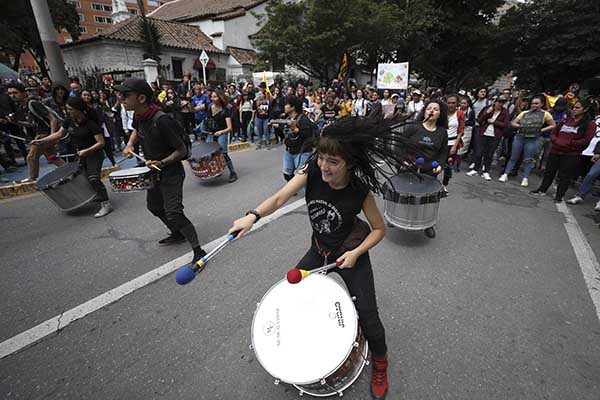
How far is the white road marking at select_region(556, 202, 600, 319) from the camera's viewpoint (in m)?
3.02

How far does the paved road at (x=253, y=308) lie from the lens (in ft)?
6.61

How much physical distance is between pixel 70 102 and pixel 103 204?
5.11 ft

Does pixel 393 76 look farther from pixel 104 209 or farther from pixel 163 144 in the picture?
pixel 104 209

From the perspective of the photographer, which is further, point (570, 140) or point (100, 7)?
point (100, 7)

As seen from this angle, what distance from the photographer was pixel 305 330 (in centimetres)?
154

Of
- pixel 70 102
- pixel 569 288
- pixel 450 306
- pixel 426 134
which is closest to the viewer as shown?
pixel 450 306

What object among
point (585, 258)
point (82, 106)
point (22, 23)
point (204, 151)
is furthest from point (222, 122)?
point (22, 23)

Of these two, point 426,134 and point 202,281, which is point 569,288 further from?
point 202,281

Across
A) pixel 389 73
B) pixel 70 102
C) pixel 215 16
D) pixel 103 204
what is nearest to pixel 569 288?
pixel 103 204

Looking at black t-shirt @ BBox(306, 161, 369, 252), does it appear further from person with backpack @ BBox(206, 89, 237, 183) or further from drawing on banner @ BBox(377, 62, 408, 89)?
drawing on banner @ BBox(377, 62, 408, 89)

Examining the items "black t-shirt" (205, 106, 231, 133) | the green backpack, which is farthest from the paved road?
"black t-shirt" (205, 106, 231, 133)

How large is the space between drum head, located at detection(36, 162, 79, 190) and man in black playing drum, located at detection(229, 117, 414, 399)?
13.3 feet

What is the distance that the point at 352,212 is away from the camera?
6.16 ft

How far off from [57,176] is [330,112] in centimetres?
660
